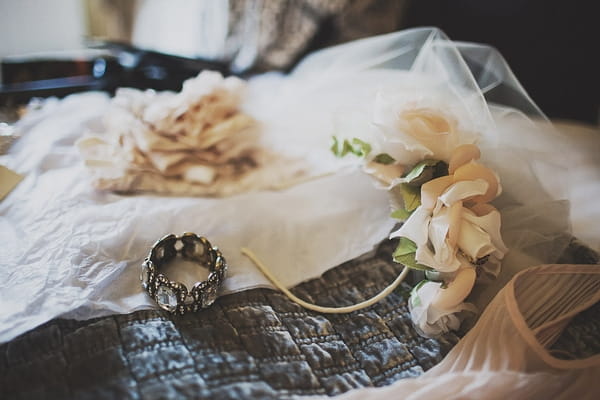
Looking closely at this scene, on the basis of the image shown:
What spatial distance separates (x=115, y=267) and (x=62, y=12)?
3.67 feet

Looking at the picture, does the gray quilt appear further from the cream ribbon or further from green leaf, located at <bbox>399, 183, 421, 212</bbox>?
green leaf, located at <bbox>399, 183, 421, 212</bbox>

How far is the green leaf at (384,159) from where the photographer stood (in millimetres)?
648

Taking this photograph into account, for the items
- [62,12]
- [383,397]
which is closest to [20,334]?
[383,397]

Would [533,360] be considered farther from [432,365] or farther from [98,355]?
[98,355]

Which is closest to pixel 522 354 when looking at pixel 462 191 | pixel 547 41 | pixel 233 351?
pixel 462 191

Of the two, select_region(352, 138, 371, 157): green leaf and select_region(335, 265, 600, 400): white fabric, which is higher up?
select_region(352, 138, 371, 157): green leaf

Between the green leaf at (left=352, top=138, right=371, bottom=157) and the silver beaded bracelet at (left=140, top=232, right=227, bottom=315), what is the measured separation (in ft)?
0.82

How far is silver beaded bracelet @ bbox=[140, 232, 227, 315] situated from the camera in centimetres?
58

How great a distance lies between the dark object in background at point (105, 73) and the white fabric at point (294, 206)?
247 millimetres

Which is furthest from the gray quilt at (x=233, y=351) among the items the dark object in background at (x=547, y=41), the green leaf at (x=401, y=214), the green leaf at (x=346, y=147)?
the dark object in background at (x=547, y=41)

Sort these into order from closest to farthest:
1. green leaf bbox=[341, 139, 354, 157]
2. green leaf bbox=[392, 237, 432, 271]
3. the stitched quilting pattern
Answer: the stitched quilting pattern
green leaf bbox=[392, 237, 432, 271]
green leaf bbox=[341, 139, 354, 157]

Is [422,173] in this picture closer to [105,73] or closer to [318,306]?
[318,306]

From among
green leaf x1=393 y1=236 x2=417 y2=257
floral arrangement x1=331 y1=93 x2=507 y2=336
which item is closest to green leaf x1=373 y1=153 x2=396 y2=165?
floral arrangement x1=331 y1=93 x2=507 y2=336

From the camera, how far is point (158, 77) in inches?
45.7
